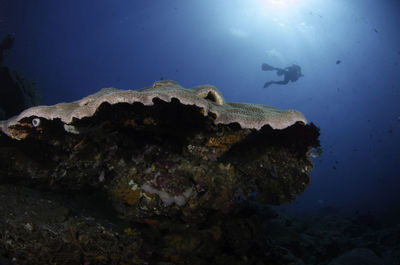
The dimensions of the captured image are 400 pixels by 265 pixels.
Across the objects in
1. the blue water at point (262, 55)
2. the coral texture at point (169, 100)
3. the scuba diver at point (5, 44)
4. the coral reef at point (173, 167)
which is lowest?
the coral reef at point (173, 167)

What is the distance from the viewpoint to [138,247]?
2.80 m

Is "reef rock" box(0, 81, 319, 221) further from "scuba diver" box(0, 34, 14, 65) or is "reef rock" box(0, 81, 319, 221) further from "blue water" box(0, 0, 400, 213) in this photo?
"blue water" box(0, 0, 400, 213)

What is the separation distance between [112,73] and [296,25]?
6906cm

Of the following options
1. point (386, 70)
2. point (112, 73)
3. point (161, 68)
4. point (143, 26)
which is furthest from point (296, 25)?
point (112, 73)

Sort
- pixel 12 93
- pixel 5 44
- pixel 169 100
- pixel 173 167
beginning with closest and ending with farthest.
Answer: pixel 169 100 → pixel 173 167 → pixel 12 93 → pixel 5 44

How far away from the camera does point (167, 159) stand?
3.41 meters

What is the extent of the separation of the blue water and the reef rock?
117ft

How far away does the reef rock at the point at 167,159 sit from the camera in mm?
3018

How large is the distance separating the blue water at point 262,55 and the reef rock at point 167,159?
35.8 m

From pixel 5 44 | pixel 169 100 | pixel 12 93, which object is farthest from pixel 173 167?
pixel 5 44

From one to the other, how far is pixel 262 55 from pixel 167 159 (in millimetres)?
92590

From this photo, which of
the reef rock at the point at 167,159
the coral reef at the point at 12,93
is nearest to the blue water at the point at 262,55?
the reef rock at the point at 167,159

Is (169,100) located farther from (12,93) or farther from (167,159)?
(12,93)

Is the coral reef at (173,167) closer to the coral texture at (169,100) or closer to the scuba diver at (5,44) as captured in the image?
the coral texture at (169,100)
